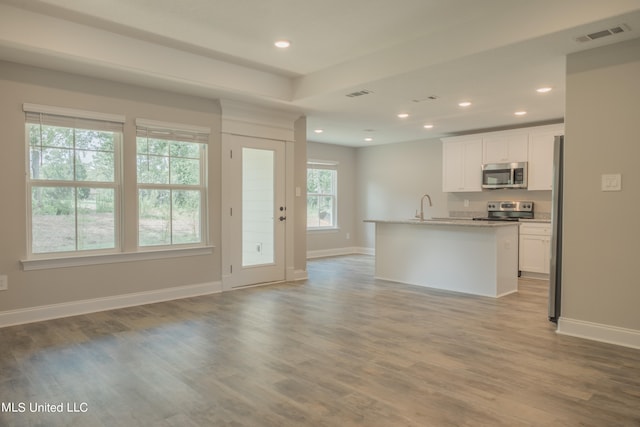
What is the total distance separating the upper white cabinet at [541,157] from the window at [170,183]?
5046 millimetres

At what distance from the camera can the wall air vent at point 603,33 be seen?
123 inches

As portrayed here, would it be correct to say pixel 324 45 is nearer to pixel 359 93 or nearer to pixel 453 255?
pixel 359 93

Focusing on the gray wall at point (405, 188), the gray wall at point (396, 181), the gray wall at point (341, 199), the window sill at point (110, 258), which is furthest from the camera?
the gray wall at point (341, 199)

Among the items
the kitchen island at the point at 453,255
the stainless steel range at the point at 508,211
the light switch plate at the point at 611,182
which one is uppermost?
the light switch plate at the point at 611,182

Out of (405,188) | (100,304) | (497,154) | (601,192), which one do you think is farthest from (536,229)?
(100,304)

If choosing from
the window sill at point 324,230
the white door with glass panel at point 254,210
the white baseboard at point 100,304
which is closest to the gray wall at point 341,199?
the window sill at point 324,230

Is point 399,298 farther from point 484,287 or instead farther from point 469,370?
point 469,370

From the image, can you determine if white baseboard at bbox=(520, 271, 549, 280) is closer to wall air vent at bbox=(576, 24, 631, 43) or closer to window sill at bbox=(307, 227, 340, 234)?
window sill at bbox=(307, 227, 340, 234)

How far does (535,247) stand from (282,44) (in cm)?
492

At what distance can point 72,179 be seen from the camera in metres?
4.36

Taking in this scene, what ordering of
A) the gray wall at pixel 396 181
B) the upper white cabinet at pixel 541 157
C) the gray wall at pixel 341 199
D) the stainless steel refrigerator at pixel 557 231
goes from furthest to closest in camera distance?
1. the gray wall at pixel 341 199
2. the gray wall at pixel 396 181
3. the upper white cabinet at pixel 541 157
4. the stainless steel refrigerator at pixel 557 231

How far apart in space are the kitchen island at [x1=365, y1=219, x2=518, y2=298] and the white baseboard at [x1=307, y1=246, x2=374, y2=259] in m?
2.73

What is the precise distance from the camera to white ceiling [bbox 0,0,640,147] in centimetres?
340

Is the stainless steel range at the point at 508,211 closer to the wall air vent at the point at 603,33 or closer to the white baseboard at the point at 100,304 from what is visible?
the wall air vent at the point at 603,33
